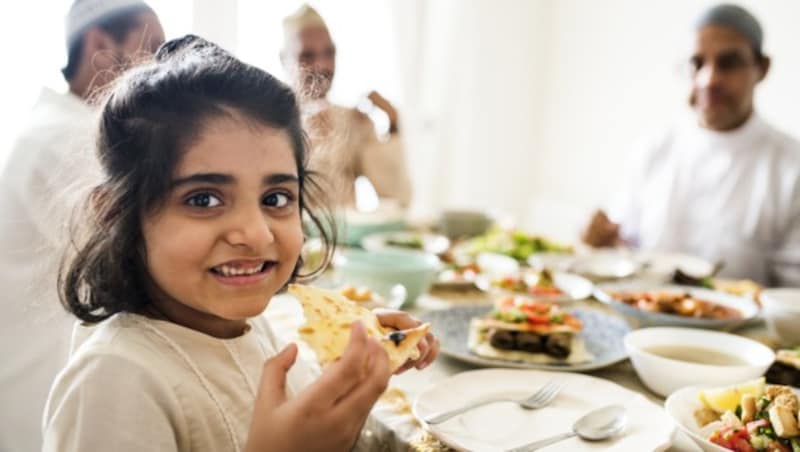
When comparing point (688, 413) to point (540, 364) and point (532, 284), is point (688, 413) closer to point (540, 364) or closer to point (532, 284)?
point (540, 364)

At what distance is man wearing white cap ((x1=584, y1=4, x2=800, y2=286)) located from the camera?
9.41 ft

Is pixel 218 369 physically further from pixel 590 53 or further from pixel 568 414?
pixel 590 53

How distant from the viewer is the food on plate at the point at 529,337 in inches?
55.9

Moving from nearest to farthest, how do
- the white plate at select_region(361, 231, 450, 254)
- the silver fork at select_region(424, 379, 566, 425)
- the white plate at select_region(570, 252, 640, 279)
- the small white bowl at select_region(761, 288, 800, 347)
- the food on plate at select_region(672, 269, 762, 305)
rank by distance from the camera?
the silver fork at select_region(424, 379, 566, 425), the small white bowl at select_region(761, 288, 800, 347), the food on plate at select_region(672, 269, 762, 305), the white plate at select_region(570, 252, 640, 279), the white plate at select_region(361, 231, 450, 254)

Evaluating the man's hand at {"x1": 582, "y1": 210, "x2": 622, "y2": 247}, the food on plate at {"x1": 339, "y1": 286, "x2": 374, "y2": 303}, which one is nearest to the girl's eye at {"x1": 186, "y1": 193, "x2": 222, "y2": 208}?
the food on plate at {"x1": 339, "y1": 286, "x2": 374, "y2": 303}

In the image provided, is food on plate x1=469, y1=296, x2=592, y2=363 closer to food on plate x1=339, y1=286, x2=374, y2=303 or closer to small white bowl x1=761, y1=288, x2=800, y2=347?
food on plate x1=339, y1=286, x2=374, y2=303

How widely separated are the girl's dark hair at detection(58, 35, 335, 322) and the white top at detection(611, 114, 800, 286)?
2630 mm

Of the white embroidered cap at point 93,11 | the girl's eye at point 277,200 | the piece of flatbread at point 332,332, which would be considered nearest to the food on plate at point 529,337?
the piece of flatbread at point 332,332

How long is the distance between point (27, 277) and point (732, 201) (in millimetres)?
3008

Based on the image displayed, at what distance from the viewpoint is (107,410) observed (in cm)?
87

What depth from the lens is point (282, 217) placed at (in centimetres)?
103

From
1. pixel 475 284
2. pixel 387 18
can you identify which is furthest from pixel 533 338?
pixel 387 18

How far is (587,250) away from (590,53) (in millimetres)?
3024

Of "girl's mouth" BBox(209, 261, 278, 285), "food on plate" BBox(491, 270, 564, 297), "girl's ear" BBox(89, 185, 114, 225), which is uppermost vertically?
"girl's ear" BBox(89, 185, 114, 225)
